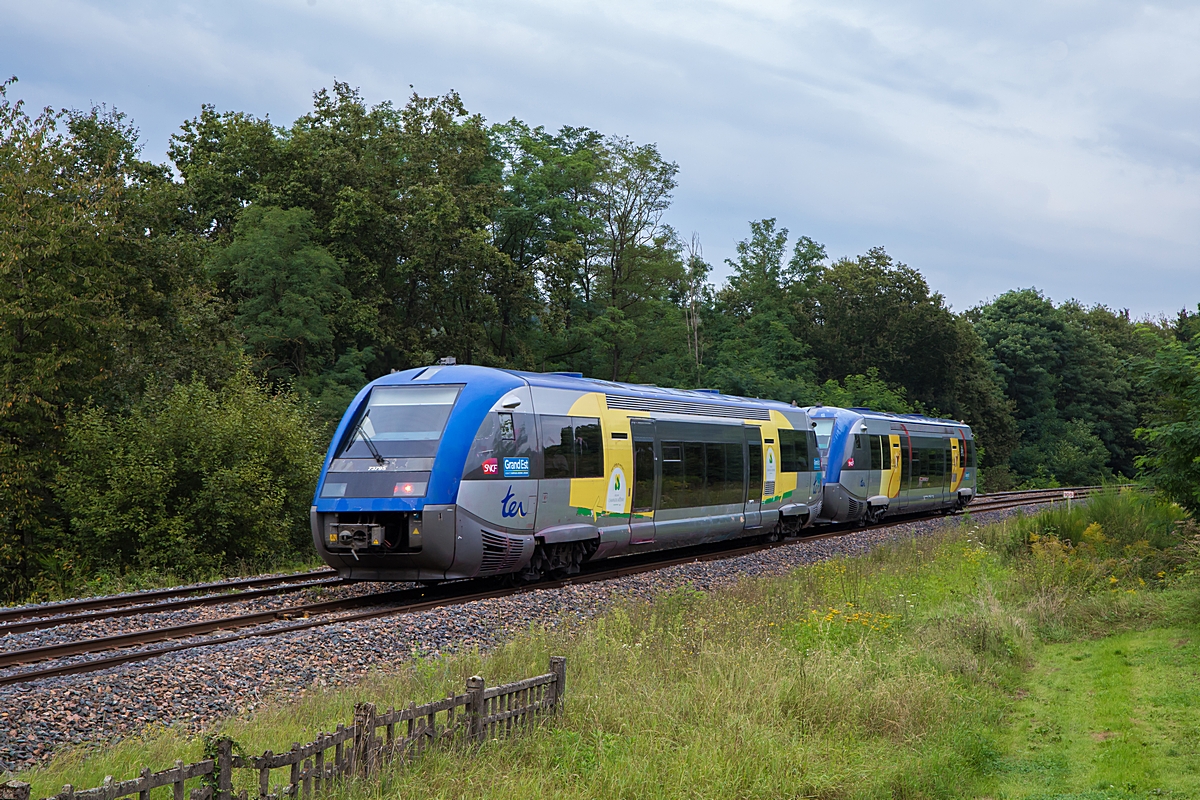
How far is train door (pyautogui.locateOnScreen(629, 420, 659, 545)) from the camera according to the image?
17719 mm

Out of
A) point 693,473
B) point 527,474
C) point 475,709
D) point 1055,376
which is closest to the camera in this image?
point 475,709

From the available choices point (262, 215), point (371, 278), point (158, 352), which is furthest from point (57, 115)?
point (371, 278)

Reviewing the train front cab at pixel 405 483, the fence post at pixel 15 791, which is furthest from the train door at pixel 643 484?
the fence post at pixel 15 791

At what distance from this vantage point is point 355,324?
3606 centimetres

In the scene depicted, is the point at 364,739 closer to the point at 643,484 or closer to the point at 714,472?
the point at 643,484

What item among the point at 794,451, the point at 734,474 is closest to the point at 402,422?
the point at 734,474

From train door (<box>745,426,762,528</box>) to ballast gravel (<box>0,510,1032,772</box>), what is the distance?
7.38 metres

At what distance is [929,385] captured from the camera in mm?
63062

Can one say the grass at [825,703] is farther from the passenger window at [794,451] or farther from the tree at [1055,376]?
the tree at [1055,376]

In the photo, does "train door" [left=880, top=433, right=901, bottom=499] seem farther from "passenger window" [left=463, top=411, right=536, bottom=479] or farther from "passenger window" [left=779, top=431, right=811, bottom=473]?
"passenger window" [left=463, top=411, right=536, bottom=479]

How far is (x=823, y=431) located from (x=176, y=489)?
622 inches

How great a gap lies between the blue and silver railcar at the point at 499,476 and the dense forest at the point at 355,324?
24.9 ft

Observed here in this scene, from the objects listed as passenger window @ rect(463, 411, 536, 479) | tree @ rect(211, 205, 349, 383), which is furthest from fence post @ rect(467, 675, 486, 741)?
tree @ rect(211, 205, 349, 383)

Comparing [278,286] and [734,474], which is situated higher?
[278,286]
